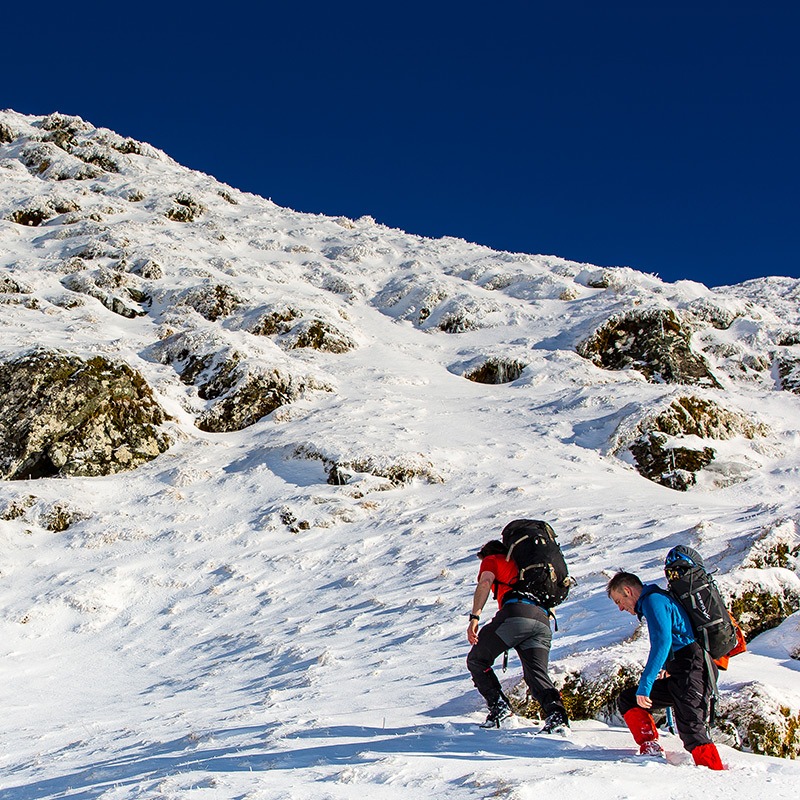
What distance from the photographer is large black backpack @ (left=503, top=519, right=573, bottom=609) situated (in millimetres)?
6000

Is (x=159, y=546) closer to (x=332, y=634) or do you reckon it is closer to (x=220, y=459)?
(x=220, y=459)

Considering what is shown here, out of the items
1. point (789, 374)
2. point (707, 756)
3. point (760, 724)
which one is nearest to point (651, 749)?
point (707, 756)

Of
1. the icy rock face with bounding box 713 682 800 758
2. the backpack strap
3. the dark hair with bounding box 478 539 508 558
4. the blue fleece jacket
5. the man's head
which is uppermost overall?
the dark hair with bounding box 478 539 508 558

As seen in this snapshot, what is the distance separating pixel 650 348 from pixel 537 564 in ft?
69.3

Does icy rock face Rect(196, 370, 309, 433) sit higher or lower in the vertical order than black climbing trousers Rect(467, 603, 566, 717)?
higher

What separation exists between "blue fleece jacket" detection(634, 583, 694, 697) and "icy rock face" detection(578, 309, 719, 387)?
20050 millimetres

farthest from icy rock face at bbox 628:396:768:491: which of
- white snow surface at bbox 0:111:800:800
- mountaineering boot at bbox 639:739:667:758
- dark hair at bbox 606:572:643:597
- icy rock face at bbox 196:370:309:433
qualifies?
mountaineering boot at bbox 639:739:667:758

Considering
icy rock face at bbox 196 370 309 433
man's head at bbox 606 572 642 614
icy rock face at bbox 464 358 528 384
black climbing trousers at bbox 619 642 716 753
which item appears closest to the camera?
black climbing trousers at bbox 619 642 716 753

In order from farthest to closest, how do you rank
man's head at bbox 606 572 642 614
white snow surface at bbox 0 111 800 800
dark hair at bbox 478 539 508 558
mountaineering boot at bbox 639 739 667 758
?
dark hair at bbox 478 539 508 558, white snow surface at bbox 0 111 800 800, man's head at bbox 606 572 642 614, mountaineering boot at bbox 639 739 667 758

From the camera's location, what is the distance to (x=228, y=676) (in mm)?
9500

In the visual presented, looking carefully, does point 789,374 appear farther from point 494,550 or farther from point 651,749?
point 651,749

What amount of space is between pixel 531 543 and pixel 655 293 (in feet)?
102

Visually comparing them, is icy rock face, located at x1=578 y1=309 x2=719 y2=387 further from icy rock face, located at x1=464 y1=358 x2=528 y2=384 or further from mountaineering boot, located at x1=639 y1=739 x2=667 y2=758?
mountaineering boot, located at x1=639 y1=739 x2=667 y2=758

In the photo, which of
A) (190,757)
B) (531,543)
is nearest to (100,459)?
(190,757)
